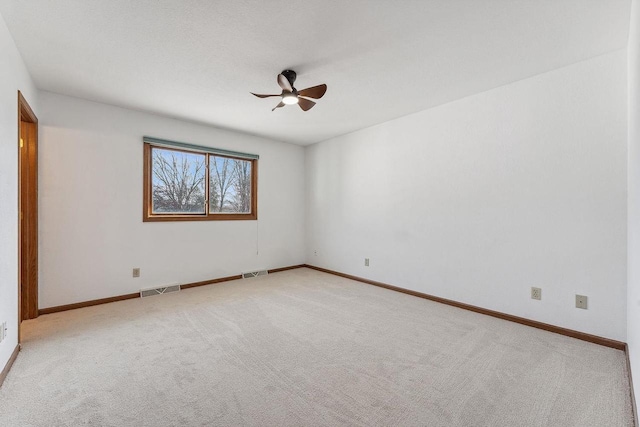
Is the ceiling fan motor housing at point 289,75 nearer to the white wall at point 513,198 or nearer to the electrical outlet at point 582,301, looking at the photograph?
the white wall at point 513,198

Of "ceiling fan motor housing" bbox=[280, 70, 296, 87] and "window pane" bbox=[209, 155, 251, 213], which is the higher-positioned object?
"ceiling fan motor housing" bbox=[280, 70, 296, 87]

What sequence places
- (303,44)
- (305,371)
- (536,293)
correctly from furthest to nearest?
(536,293) < (303,44) < (305,371)

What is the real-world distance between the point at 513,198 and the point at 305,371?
2600mm

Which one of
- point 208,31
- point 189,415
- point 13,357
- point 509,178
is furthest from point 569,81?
point 13,357

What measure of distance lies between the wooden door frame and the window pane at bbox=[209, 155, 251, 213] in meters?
1.97

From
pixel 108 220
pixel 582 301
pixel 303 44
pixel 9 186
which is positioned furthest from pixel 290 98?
pixel 582 301

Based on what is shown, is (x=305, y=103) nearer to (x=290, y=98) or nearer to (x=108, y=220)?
(x=290, y=98)

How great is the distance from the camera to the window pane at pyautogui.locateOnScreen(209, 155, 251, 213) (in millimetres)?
4527

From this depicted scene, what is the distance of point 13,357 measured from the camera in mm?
2074

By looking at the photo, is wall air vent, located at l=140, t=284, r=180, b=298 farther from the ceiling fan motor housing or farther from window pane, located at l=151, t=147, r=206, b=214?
the ceiling fan motor housing

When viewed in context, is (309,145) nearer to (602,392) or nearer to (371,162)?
(371,162)

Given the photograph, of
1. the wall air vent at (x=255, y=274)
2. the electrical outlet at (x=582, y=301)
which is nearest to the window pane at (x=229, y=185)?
the wall air vent at (x=255, y=274)

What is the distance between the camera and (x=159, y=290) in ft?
12.6

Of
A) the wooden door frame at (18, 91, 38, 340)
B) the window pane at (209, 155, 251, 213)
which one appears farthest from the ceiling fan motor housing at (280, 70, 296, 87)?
the wooden door frame at (18, 91, 38, 340)
